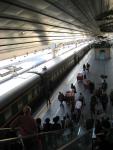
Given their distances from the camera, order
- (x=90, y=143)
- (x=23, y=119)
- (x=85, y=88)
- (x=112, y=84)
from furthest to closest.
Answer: (x=112, y=84), (x=85, y=88), (x=90, y=143), (x=23, y=119)

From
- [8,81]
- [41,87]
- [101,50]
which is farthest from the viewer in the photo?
[101,50]

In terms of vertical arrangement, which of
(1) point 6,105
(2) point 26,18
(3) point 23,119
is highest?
(2) point 26,18

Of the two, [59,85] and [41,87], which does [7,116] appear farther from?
[59,85]

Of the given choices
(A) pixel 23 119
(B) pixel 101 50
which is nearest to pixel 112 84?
(A) pixel 23 119

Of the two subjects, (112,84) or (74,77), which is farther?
(74,77)

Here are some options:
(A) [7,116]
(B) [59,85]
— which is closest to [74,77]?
(B) [59,85]

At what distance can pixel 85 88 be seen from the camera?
2102 centimetres

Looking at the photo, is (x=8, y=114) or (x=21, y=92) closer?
(x=8, y=114)

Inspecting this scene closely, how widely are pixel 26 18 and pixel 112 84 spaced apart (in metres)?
16.9

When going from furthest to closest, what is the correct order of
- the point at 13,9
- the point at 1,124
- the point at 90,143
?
the point at 1,124, the point at 90,143, the point at 13,9

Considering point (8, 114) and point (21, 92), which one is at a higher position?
point (21, 92)

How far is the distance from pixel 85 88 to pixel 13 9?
1616cm

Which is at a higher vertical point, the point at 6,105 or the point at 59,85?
the point at 6,105

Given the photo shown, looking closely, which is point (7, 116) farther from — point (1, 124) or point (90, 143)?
point (90, 143)
